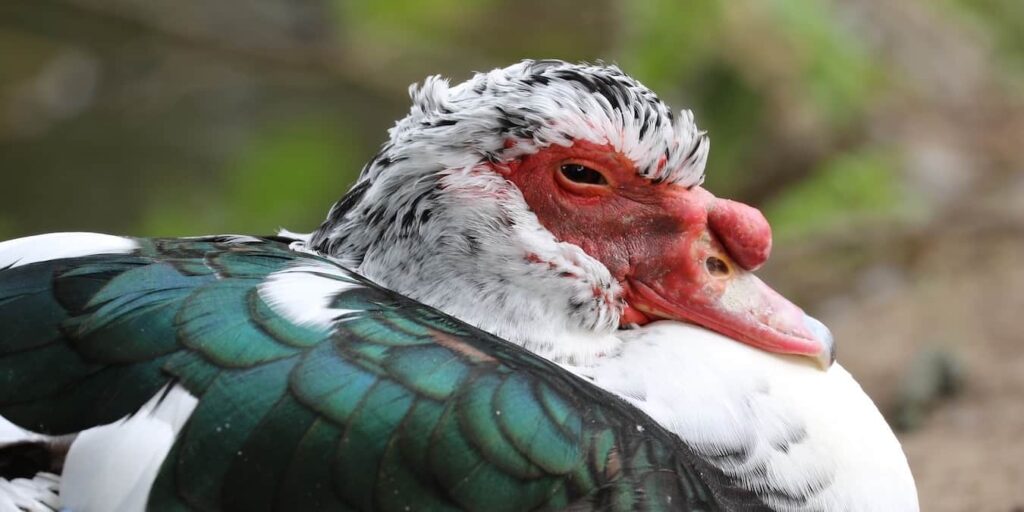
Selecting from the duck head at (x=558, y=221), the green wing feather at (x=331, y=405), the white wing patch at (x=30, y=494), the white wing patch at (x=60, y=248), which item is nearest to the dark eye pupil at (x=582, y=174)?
the duck head at (x=558, y=221)

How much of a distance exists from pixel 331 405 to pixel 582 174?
2.64 ft

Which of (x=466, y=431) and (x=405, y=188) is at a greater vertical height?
(x=405, y=188)

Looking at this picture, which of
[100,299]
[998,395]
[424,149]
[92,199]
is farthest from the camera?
[92,199]

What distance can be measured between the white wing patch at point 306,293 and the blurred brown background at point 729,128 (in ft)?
6.77

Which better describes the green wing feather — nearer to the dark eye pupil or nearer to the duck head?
the duck head

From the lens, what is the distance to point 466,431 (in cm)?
203

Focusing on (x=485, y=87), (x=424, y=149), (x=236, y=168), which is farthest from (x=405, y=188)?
(x=236, y=168)

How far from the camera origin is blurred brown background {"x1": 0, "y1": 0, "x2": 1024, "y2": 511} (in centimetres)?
503

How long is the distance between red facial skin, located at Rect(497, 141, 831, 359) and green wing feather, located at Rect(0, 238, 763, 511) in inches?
A: 15.2

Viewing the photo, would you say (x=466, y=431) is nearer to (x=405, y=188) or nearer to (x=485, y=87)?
(x=405, y=188)

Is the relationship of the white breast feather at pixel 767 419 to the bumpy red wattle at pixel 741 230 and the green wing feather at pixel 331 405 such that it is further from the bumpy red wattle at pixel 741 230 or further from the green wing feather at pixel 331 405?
the bumpy red wattle at pixel 741 230

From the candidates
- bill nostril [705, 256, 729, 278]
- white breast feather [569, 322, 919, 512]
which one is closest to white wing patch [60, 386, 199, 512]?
white breast feather [569, 322, 919, 512]

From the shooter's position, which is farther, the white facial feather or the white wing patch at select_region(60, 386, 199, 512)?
the white facial feather

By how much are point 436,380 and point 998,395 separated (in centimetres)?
291
